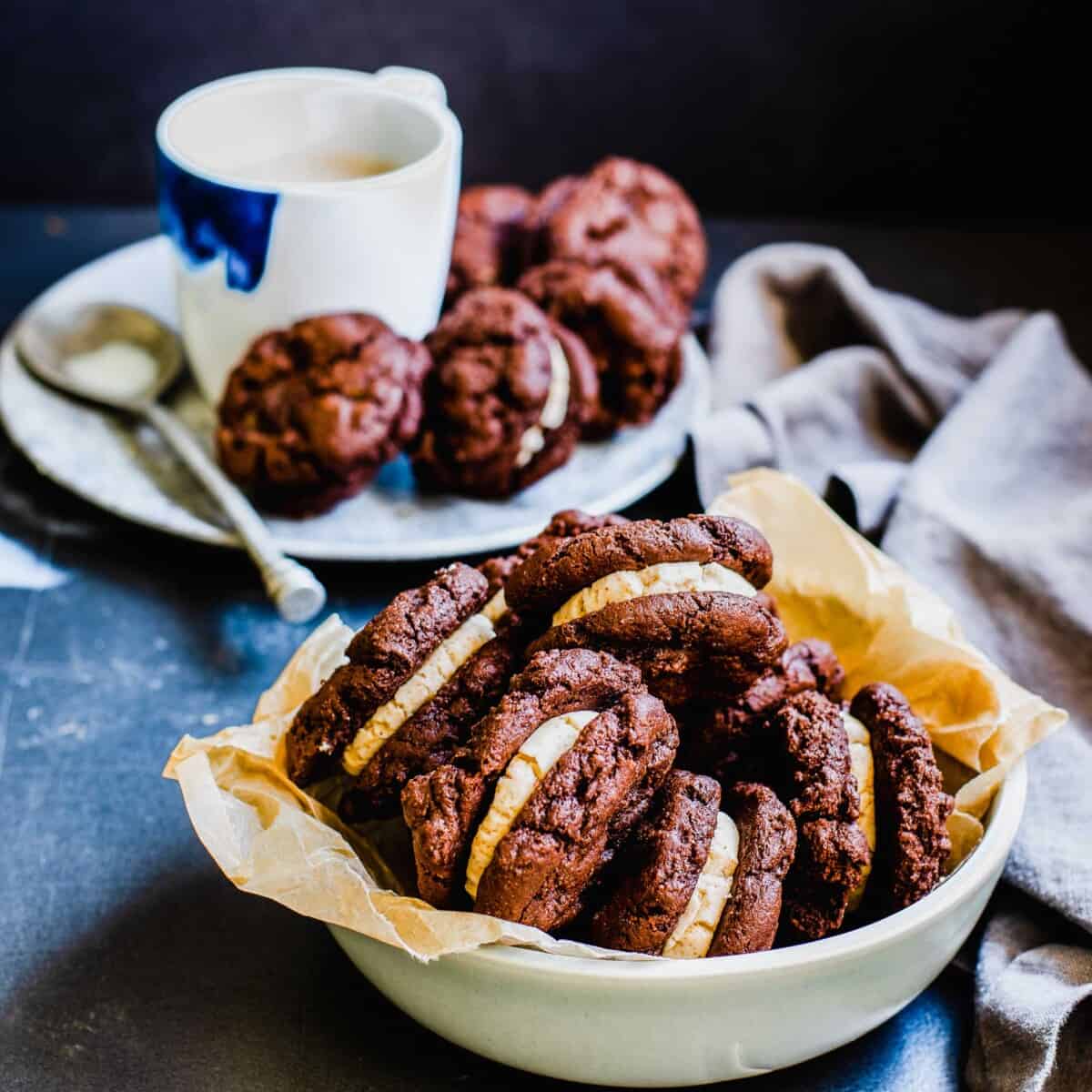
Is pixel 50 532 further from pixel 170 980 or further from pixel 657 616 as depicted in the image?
pixel 657 616

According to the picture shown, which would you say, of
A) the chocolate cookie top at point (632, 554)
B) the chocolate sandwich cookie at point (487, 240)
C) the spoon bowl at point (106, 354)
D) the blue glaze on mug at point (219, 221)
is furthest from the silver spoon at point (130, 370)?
the chocolate cookie top at point (632, 554)

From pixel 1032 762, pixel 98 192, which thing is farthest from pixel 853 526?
pixel 98 192

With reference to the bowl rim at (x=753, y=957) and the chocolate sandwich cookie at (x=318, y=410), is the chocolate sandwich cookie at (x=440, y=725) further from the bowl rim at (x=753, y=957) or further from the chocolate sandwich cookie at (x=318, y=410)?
the chocolate sandwich cookie at (x=318, y=410)

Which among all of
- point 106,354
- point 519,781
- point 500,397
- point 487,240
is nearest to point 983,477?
point 500,397

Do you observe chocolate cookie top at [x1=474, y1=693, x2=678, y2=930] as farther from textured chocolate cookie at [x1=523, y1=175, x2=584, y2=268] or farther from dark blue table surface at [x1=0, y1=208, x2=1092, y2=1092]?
textured chocolate cookie at [x1=523, y1=175, x2=584, y2=268]

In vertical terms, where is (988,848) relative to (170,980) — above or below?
above

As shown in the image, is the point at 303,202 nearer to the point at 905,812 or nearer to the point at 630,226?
the point at 630,226

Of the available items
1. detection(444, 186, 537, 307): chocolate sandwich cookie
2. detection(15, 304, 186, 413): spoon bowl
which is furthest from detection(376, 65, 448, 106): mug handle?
detection(15, 304, 186, 413): spoon bowl
